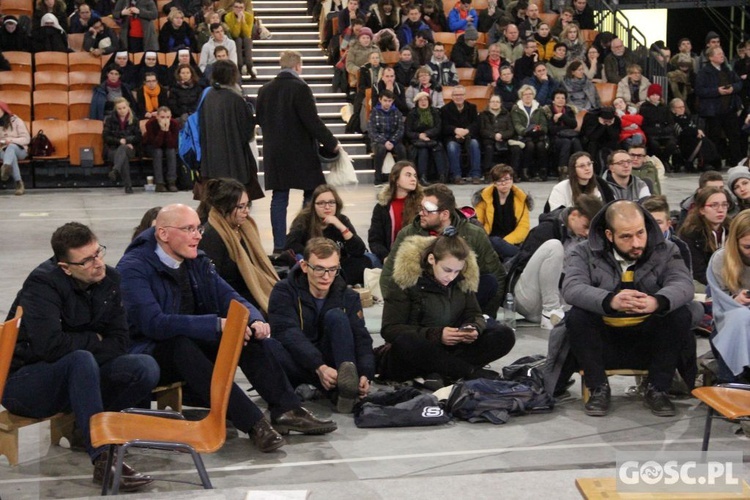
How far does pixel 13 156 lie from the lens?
1355 centimetres

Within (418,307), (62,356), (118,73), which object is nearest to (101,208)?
(118,73)

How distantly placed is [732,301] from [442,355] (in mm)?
1472

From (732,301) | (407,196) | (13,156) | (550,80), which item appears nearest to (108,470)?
(732,301)

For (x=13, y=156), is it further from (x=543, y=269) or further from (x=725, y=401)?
(x=725, y=401)

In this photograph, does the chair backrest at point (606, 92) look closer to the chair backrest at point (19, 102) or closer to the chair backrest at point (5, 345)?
the chair backrest at point (19, 102)

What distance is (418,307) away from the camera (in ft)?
20.4

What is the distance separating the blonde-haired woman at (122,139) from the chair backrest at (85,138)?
10.0 inches

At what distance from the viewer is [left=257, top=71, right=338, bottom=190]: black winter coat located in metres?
9.38

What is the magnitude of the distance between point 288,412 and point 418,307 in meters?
1.11

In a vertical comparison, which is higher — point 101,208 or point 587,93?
point 587,93

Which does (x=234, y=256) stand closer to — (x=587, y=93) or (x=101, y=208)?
(x=101, y=208)

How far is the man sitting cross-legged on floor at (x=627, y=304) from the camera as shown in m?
5.65

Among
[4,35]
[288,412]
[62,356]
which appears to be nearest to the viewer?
[62,356]

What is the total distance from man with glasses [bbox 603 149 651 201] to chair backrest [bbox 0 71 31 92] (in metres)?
8.85
